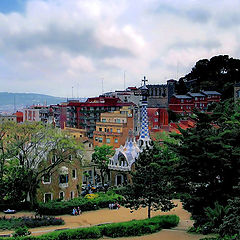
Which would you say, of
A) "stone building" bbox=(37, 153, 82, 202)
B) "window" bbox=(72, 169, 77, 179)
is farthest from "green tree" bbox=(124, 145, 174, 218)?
"window" bbox=(72, 169, 77, 179)

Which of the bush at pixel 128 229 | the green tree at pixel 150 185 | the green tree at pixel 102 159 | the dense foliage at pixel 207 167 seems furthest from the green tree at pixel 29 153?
the dense foliage at pixel 207 167

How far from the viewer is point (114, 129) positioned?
7081cm

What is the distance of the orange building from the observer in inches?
2569

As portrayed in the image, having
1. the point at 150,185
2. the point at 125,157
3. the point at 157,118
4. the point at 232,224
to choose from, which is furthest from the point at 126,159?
the point at 157,118

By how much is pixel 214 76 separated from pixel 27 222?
3439 inches

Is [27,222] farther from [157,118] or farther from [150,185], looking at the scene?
[157,118]

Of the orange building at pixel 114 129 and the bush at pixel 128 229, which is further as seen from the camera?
the orange building at pixel 114 129

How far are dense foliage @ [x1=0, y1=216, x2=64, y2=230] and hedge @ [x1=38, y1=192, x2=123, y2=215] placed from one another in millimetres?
2178

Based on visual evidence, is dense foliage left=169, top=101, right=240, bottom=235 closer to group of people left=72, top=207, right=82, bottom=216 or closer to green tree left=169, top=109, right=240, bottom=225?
green tree left=169, top=109, right=240, bottom=225

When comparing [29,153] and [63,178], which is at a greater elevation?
[29,153]

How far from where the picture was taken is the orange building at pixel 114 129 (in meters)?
65.2

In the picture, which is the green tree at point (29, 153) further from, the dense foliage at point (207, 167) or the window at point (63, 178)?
the dense foliage at point (207, 167)

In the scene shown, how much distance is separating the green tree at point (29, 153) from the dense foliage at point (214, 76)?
66.7 m

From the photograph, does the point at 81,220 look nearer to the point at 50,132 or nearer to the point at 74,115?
the point at 50,132
